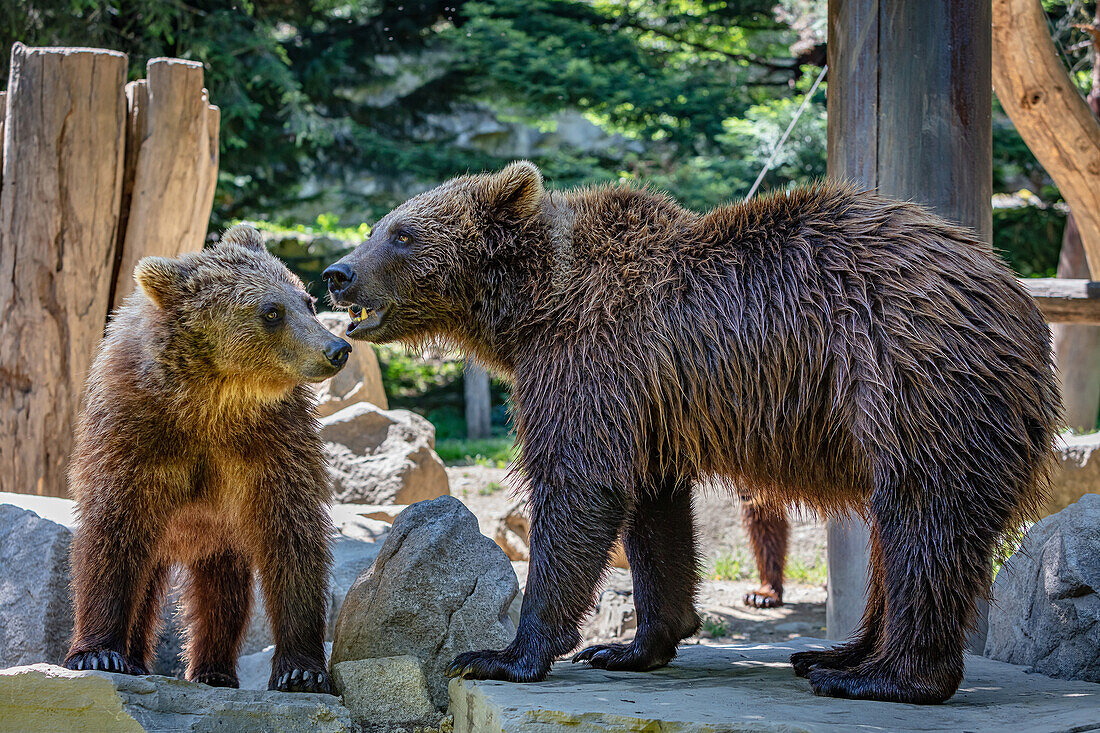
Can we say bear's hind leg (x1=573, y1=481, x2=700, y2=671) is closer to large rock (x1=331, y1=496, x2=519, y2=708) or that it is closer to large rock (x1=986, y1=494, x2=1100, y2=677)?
large rock (x1=331, y1=496, x2=519, y2=708)

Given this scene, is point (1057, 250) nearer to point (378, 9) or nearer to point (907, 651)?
point (378, 9)

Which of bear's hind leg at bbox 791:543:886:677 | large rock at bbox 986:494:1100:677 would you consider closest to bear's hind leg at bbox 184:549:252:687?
bear's hind leg at bbox 791:543:886:677

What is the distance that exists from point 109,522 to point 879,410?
3149 millimetres

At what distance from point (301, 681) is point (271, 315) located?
1643mm

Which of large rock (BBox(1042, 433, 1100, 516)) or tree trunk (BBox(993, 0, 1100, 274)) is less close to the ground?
tree trunk (BBox(993, 0, 1100, 274))

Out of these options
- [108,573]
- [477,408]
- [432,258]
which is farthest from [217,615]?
[477,408]

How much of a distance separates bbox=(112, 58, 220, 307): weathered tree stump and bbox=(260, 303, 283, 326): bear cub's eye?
330 cm

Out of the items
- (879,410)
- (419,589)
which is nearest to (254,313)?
(419,589)

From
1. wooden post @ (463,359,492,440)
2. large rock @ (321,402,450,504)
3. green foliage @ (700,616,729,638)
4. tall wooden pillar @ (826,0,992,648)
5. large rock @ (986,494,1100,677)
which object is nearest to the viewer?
large rock @ (986,494,1100,677)

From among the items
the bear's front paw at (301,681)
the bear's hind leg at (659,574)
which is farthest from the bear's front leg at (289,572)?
the bear's hind leg at (659,574)

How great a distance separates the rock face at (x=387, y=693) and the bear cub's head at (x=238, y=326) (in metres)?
1.32

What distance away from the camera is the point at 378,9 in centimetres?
1883

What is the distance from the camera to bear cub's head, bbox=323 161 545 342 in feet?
14.3

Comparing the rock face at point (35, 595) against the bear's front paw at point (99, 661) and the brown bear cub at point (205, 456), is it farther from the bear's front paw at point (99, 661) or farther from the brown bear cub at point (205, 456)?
the bear's front paw at point (99, 661)
